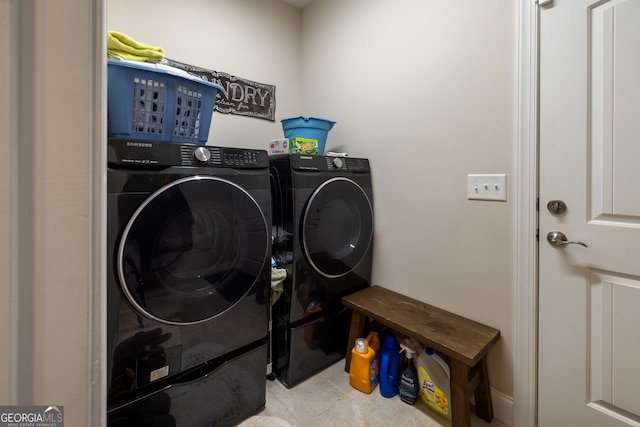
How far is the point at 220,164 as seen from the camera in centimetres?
120

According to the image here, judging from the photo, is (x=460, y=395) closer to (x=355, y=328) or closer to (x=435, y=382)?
(x=435, y=382)

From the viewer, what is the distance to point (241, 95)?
6.66ft

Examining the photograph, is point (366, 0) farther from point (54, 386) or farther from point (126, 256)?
point (54, 386)

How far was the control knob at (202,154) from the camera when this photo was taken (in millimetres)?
1137

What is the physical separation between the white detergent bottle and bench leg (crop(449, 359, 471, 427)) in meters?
0.14

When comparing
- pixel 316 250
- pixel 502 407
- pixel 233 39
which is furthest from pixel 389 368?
pixel 233 39

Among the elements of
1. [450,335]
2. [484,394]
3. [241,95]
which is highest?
[241,95]

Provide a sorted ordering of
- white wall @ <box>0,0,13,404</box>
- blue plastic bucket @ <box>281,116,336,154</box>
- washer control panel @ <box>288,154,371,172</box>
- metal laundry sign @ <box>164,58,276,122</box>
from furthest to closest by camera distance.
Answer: metal laundry sign @ <box>164,58,276,122</box>, blue plastic bucket @ <box>281,116,336,154</box>, washer control panel @ <box>288,154,371,172</box>, white wall @ <box>0,0,13,404</box>

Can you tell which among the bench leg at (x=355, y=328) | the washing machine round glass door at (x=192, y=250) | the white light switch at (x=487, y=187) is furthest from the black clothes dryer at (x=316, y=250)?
the white light switch at (x=487, y=187)

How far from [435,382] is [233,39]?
7.62 feet

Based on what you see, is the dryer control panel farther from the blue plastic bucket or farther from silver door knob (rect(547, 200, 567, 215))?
silver door knob (rect(547, 200, 567, 215))

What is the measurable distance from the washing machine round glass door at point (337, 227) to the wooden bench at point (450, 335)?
0.75 ft

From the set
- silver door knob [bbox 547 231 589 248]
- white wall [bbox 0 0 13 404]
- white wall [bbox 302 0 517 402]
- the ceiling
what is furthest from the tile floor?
the ceiling

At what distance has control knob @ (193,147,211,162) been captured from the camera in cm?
114
